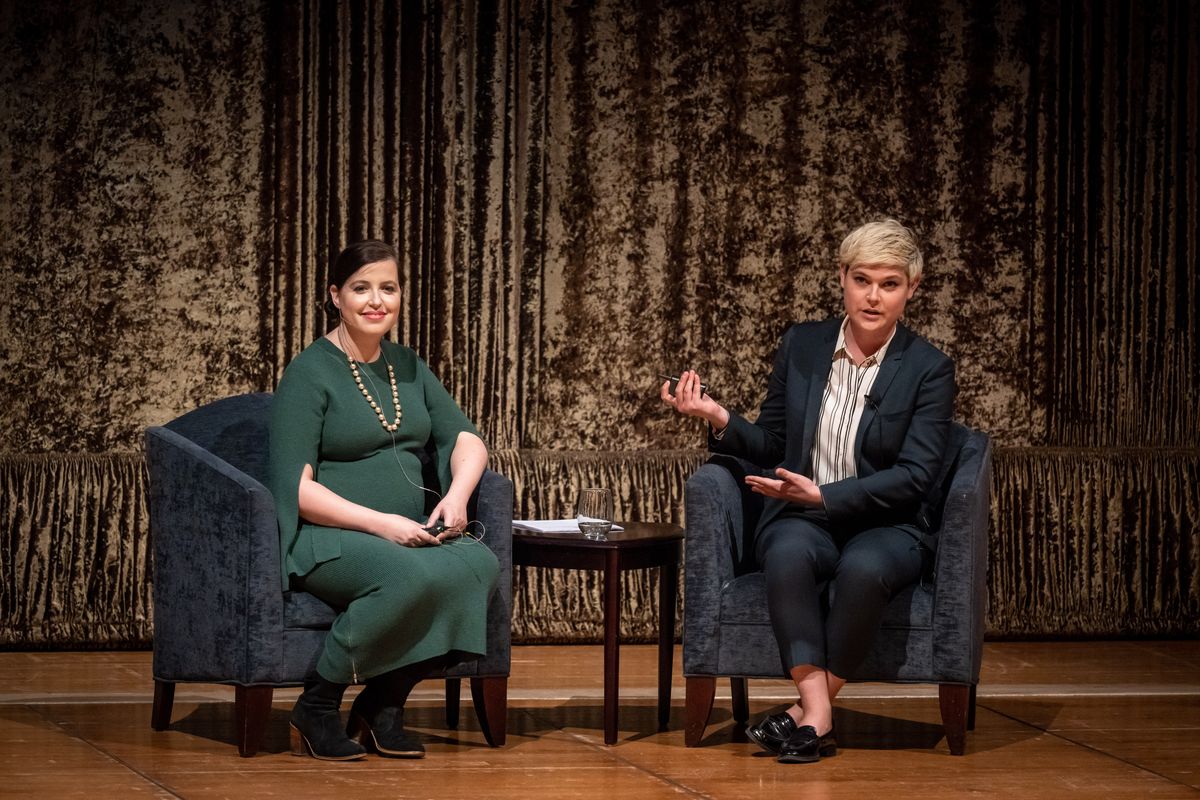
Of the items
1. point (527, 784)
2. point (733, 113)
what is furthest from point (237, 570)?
point (733, 113)

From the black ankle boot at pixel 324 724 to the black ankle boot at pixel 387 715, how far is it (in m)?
0.06

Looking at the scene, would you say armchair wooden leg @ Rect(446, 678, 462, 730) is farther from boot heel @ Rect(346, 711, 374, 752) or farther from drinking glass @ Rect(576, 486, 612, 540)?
drinking glass @ Rect(576, 486, 612, 540)

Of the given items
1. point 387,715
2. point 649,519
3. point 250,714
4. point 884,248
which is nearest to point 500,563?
point 387,715

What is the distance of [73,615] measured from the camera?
4914 millimetres

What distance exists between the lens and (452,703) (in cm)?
389

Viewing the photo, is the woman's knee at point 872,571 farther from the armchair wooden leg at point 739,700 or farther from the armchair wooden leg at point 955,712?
the armchair wooden leg at point 739,700

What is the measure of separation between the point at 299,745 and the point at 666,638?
0.89 meters

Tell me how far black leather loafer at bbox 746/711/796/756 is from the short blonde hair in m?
1.03

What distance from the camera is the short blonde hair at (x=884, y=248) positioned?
3.74 metres

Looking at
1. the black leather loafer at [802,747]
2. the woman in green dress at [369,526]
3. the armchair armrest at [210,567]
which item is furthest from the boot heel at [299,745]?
the black leather loafer at [802,747]

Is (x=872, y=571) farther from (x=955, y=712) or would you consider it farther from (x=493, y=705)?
(x=493, y=705)

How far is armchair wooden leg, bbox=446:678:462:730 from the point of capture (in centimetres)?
387

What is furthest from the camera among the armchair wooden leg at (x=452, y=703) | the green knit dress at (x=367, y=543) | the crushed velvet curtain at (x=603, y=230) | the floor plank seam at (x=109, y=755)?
the crushed velvet curtain at (x=603, y=230)

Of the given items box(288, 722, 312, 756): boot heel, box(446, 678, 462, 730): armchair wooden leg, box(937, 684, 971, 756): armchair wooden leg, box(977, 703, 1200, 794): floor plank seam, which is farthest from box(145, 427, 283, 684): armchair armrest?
box(977, 703, 1200, 794): floor plank seam
